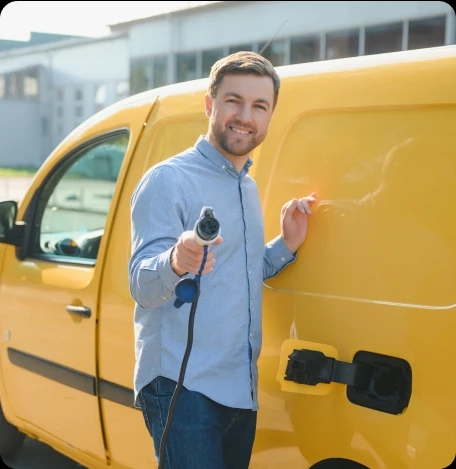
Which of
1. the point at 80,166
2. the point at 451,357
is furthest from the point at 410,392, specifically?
the point at 80,166

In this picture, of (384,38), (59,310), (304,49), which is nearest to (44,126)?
(304,49)

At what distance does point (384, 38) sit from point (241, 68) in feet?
55.0

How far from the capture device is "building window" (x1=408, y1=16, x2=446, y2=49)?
17.3 metres

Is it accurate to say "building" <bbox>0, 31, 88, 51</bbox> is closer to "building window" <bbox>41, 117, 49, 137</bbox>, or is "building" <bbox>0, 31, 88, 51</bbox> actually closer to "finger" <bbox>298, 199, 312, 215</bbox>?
"building window" <bbox>41, 117, 49, 137</bbox>

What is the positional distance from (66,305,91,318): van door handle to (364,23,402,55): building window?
15627mm

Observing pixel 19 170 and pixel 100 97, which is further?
pixel 19 170

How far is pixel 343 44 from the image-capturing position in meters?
19.4

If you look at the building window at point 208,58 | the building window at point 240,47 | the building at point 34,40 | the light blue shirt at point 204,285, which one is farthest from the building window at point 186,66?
the light blue shirt at point 204,285

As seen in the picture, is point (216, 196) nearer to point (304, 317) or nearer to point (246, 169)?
point (246, 169)

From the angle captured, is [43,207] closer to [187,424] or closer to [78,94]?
[187,424]

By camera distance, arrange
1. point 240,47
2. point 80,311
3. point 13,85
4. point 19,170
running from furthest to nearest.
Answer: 1. point 13,85
2. point 19,170
3. point 240,47
4. point 80,311

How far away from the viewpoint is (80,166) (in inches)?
155

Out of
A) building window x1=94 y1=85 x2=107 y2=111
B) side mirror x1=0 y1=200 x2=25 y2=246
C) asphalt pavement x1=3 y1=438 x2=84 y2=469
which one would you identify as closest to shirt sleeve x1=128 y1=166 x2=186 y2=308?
side mirror x1=0 y1=200 x2=25 y2=246

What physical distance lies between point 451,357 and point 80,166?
229 centimetres
